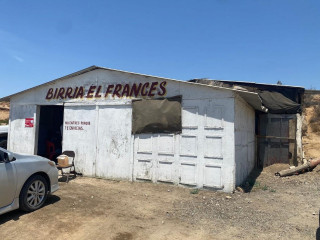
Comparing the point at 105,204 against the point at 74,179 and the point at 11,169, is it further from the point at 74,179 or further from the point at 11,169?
the point at 74,179

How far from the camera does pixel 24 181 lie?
5227 millimetres

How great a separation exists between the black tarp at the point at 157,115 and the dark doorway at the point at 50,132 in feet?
15.7

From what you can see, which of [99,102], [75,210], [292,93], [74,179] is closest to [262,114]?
[292,93]

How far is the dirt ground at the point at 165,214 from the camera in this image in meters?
4.59

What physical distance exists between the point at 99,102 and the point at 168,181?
3851 millimetres

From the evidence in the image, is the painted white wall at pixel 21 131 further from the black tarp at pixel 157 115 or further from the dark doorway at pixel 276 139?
the dark doorway at pixel 276 139

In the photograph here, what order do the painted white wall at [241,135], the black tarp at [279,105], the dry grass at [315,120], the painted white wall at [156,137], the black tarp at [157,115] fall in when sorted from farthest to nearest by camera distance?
the dry grass at [315,120] → the black tarp at [279,105] → the black tarp at [157,115] → the painted white wall at [241,135] → the painted white wall at [156,137]

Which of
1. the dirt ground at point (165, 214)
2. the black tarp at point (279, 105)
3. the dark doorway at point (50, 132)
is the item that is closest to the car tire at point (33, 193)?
the dirt ground at point (165, 214)

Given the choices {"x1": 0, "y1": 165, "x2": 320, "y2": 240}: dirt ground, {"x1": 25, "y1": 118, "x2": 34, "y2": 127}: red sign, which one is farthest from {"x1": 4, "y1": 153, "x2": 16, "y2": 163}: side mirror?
{"x1": 25, "y1": 118, "x2": 34, "y2": 127}: red sign

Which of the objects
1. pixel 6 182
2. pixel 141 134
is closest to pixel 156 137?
pixel 141 134

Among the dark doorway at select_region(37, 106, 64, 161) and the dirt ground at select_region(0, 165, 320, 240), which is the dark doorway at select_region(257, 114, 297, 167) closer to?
the dirt ground at select_region(0, 165, 320, 240)

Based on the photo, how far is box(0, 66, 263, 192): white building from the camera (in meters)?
7.56

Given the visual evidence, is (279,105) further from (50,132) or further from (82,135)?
(50,132)

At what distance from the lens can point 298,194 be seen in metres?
7.59
